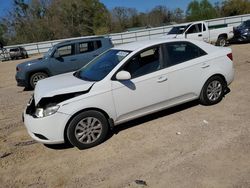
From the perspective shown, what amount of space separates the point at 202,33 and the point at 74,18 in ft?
151

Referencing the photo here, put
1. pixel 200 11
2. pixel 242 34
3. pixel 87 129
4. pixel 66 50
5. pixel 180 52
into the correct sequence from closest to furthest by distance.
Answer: pixel 87 129
pixel 180 52
pixel 66 50
pixel 242 34
pixel 200 11

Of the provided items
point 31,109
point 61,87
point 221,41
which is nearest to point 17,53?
point 221,41

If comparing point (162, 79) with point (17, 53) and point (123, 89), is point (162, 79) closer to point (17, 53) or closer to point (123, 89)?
point (123, 89)

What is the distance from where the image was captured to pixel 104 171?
405cm

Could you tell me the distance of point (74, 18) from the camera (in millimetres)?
57656

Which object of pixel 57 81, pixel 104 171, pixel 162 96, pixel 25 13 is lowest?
pixel 104 171

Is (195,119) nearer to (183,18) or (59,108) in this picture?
(59,108)

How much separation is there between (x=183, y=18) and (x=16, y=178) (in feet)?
239

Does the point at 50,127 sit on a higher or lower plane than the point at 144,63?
lower

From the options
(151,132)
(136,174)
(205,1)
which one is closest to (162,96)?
(151,132)

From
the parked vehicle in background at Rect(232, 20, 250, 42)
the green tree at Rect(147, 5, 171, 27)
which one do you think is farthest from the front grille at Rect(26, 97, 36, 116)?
the green tree at Rect(147, 5, 171, 27)

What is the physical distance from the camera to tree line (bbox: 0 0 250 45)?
173 feet

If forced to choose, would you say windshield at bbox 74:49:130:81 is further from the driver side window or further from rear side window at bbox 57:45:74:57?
rear side window at bbox 57:45:74:57

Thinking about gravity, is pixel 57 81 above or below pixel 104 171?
above
